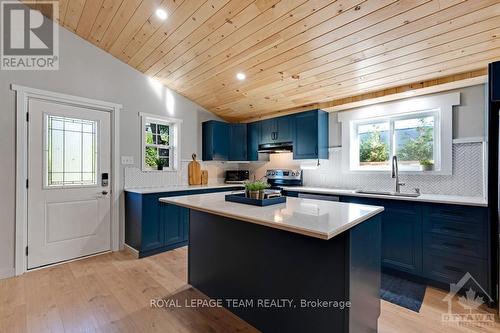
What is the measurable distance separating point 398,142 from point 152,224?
352cm

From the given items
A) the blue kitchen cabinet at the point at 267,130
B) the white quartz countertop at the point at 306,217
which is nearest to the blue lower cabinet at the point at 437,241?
the white quartz countertop at the point at 306,217

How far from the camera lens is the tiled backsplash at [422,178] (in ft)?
8.73

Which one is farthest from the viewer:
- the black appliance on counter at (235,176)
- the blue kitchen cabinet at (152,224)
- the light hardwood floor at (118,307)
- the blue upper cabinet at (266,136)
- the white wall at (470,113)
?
the black appliance on counter at (235,176)

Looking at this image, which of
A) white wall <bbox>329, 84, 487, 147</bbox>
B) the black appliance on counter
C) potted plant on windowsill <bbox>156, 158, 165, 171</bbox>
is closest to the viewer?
white wall <bbox>329, 84, 487, 147</bbox>

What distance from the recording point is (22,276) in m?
2.70

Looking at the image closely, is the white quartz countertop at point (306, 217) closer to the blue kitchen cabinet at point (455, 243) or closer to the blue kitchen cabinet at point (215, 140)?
the blue kitchen cabinet at point (455, 243)

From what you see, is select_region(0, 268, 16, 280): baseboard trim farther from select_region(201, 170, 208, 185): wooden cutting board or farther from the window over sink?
the window over sink

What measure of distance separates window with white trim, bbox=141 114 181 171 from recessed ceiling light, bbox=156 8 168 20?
64.5 inches

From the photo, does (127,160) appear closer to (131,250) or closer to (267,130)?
(131,250)

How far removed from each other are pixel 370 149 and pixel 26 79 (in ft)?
14.6

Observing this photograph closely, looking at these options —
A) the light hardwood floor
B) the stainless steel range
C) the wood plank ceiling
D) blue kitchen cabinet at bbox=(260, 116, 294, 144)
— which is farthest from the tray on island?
blue kitchen cabinet at bbox=(260, 116, 294, 144)

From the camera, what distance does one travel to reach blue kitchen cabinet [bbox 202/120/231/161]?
447 cm

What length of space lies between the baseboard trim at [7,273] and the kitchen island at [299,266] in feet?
7.12

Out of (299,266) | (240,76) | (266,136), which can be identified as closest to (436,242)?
(299,266)
